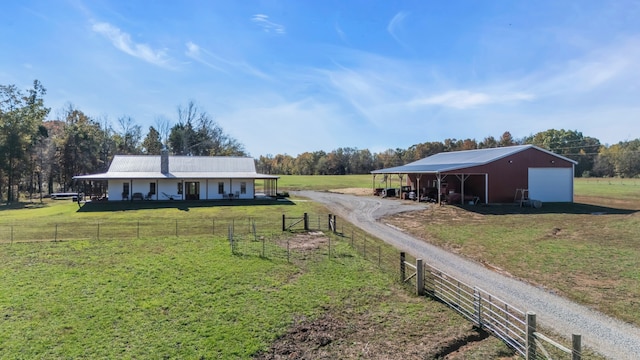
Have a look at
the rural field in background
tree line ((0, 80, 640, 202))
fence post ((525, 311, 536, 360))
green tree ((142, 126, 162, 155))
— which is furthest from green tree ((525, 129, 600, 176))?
fence post ((525, 311, 536, 360))

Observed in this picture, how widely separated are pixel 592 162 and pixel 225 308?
356ft

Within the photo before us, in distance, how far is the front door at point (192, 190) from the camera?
36.0 m

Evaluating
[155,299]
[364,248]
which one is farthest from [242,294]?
[364,248]

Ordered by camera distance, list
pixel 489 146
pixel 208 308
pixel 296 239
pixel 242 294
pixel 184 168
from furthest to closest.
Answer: pixel 489 146, pixel 184 168, pixel 296 239, pixel 242 294, pixel 208 308

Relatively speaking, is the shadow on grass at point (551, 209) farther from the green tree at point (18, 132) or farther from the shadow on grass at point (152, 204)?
the green tree at point (18, 132)

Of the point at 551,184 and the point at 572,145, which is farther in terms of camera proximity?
the point at 572,145

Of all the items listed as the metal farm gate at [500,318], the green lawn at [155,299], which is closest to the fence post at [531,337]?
the metal farm gate at [500,318]

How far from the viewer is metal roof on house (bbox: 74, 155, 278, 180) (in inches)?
1394

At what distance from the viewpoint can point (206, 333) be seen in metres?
8.09

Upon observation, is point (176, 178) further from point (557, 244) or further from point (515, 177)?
point (515, 177)

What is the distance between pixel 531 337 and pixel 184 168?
36719 mm

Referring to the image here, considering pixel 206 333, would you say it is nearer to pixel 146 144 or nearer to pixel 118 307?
pixel 118 307

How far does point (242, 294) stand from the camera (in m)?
10.3

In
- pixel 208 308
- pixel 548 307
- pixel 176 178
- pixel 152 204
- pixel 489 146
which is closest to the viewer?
pixel 548 307
